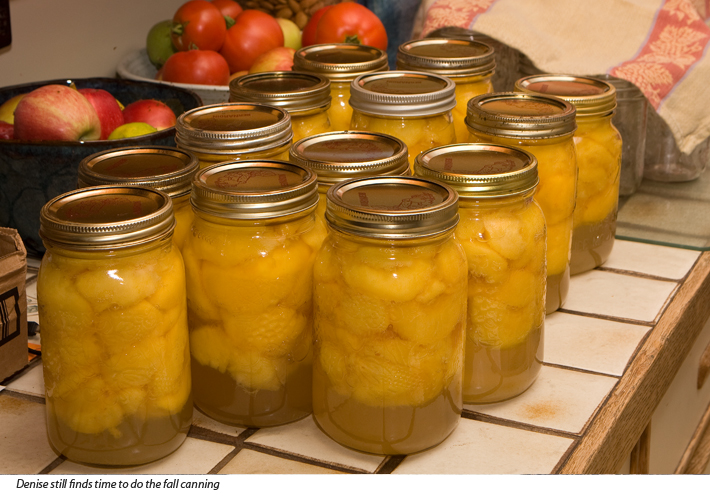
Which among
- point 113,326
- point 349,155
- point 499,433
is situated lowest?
point 499,433

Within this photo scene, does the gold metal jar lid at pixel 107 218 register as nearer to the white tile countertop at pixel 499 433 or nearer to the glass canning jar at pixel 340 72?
the white tile countertop at pixel 499 433

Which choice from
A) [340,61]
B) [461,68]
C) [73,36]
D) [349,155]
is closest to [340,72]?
[340,61]

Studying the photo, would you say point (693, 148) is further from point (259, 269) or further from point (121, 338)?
point (121, 338)

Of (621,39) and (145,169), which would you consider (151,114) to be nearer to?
(145,169)

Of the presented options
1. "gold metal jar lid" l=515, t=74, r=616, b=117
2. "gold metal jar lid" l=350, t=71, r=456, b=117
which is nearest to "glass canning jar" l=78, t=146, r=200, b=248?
"gold metal jar lid" l=350, t=71, r=456, b=117

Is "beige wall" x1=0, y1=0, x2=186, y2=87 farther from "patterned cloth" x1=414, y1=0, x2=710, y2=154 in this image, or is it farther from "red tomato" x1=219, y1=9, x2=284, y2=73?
"patterned cloth" x1=414, y1=0, x2=710, y2=154

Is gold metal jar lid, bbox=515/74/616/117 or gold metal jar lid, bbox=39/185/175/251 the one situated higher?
gold metal jar lid, bbox=515/74/616/117

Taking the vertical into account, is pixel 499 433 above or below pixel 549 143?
below
